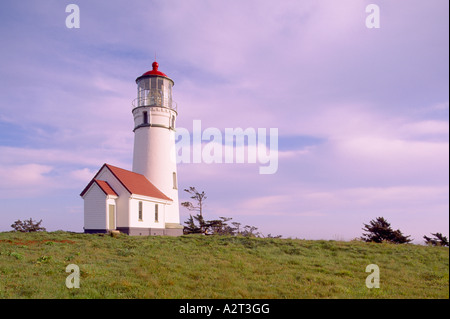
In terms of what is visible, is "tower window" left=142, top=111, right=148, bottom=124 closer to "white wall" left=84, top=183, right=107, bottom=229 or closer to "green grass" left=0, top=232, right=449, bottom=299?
"white wall" left=84, top=183, right=107, bottom=229

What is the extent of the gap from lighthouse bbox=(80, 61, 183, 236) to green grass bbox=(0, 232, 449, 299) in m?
6.20

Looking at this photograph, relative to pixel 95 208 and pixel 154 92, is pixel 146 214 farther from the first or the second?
pixel 154 92

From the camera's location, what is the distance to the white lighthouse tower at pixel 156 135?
96.1 feet

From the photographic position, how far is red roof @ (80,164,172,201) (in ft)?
81.0

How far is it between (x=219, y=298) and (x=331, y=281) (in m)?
3.84

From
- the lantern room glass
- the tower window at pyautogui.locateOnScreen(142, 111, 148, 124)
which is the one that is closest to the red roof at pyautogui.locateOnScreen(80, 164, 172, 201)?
the tower window at pyautogui.locateOnScreen(142, 111, 148, 124)

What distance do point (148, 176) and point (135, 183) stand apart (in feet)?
10.2

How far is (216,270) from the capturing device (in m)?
11.5

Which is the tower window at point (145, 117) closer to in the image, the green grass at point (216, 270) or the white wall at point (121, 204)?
the white wall at point (121, 204)

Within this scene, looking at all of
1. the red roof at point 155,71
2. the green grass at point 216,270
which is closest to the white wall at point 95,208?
the green grass at point 216,270

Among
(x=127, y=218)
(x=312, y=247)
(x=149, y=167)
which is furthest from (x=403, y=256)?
(x=149, y=167)

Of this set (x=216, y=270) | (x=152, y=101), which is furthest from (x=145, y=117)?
(x=216, y=270)

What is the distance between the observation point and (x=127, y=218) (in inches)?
957
